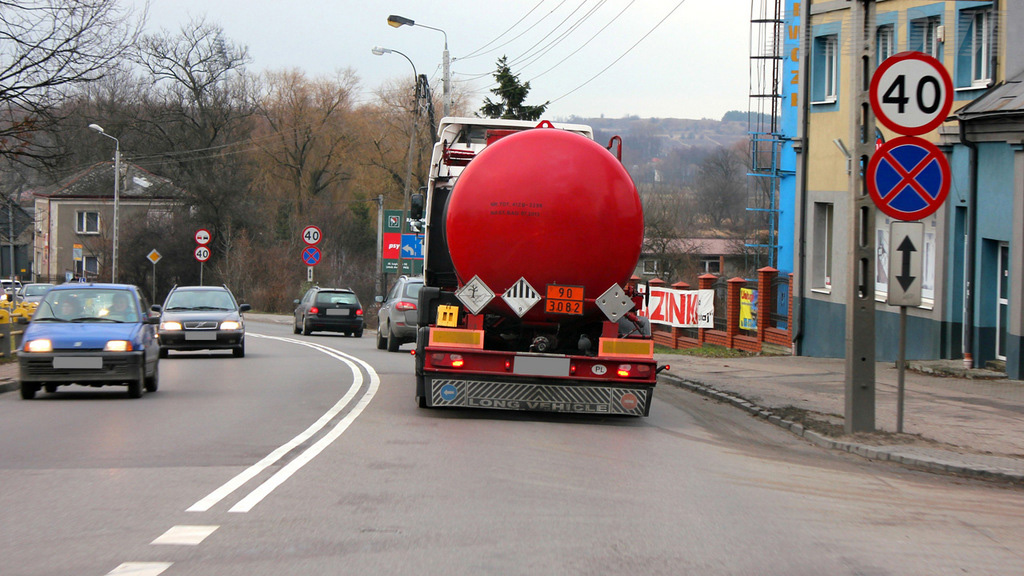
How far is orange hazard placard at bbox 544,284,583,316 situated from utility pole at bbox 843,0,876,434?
270 centimetres

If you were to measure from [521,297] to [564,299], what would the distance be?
1.49ft

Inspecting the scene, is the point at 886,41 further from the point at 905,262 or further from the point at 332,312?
the point at 332,312

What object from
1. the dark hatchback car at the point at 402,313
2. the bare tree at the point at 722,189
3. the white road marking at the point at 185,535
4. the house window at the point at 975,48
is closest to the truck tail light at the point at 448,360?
the white road marking at the point at 185,535

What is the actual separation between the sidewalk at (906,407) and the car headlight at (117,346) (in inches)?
293

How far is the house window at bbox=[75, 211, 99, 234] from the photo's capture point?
77500mm

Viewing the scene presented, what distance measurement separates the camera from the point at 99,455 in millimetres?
8820

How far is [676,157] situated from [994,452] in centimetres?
7916

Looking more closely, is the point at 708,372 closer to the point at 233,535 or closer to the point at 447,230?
the point at 447,230

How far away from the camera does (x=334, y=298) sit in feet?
110

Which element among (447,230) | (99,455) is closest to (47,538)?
(99,455)

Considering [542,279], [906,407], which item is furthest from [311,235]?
[542,279]

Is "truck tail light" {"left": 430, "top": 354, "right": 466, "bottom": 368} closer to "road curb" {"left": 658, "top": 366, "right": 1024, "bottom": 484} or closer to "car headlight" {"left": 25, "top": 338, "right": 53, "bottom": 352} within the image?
"road curb" {"left": 658, "top": 366, "right": 1024, "bottom": 484}

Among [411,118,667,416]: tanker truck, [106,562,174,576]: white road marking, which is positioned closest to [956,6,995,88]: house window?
[411,118,667,416]: tanker truck

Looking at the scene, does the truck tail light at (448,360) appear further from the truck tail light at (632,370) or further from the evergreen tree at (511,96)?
the evergreen tree at (511,96)
